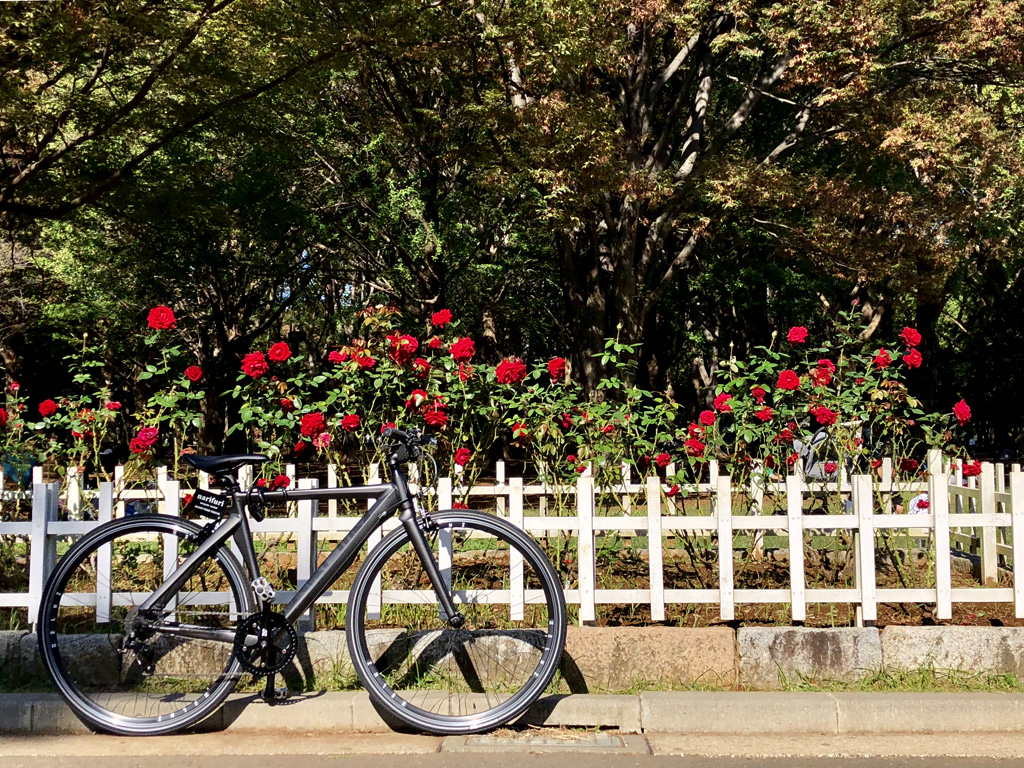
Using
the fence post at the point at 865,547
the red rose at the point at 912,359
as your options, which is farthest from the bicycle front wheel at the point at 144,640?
the red rose at the point at 912,359

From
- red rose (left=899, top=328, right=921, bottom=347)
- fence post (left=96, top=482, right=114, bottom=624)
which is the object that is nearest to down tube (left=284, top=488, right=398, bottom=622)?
fence post (left=96, top=482, right=114, bottom=624)

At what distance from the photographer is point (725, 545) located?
5.27m

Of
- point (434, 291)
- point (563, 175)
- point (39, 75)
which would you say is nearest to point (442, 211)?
point (434, 291)

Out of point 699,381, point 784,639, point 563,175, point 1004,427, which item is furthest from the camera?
point 1004,427

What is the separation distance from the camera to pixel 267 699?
4801 mm

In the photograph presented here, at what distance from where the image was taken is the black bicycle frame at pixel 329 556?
468 centimetres

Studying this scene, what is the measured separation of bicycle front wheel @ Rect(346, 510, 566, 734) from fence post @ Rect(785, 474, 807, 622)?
1.35m

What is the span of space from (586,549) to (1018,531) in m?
2.29

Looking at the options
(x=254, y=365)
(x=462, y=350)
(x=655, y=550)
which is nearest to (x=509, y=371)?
(x=462, y=350)

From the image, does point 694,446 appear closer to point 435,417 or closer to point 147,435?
point 435,417

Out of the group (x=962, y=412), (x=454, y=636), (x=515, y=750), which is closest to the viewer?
(x=515, y=750)

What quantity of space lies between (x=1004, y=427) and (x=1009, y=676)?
2934 cm

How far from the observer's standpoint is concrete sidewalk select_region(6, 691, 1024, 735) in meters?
4.70

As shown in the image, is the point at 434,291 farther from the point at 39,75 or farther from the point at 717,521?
the point at 717,521
